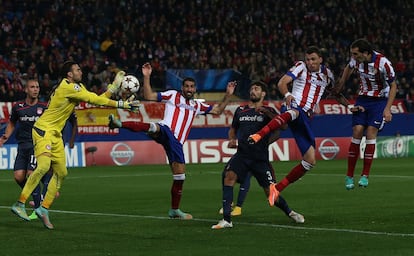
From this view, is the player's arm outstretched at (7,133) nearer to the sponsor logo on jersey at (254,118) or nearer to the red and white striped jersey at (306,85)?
the sponsor logo on jersey at (254,118)

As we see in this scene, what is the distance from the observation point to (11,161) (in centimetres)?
3228

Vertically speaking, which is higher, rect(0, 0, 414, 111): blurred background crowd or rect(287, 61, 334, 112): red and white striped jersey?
rect(287, 61, 334, 112): red and white striped jersey

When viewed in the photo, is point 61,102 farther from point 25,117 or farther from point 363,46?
point 363,46

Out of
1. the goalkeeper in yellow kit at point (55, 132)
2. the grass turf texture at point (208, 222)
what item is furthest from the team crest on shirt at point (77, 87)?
the grass turf texture at point (208, 222)

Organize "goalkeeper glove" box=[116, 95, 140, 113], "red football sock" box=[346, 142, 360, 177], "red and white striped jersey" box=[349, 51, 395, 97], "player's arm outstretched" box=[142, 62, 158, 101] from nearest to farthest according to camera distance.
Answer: "goalkeeper glove" box=[116, 95, 140, 113], "player's arm outstretched" box=[142, 62, 158, 101], "red and white striped jersey" box=[349, 51, 395, 97], "red football sock" box=[346, 142, 360, 177]

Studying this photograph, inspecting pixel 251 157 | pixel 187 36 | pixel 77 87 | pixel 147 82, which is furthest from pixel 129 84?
pixel 187 36

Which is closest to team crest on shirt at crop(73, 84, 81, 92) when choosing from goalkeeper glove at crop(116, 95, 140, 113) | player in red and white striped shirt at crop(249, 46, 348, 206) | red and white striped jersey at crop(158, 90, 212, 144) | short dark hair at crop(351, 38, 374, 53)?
goalkeeper glove at crop(116, 95, 140, 113)

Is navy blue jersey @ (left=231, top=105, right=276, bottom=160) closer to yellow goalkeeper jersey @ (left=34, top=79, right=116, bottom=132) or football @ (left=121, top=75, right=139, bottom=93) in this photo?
football @ (left=121, top=75, right=139, bottom=93)

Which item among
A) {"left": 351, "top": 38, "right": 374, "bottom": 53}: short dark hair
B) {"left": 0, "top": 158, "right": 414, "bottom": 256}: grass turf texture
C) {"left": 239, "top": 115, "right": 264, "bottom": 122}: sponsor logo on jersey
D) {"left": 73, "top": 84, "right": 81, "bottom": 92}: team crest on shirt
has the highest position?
{"left": 351, "top": 38, "right": 374, "bottom": 53}: short dark hair

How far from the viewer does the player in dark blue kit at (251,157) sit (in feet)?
48.4

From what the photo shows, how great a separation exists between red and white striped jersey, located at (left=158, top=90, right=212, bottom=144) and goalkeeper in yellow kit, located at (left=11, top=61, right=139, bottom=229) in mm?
1577

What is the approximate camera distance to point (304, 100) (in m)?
16.5

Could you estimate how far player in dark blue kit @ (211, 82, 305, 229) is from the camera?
48.4 ft

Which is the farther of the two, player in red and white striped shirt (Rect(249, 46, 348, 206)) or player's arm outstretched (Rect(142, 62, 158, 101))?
player's arm outstretched (Rect(142, 62, 158, 101))
